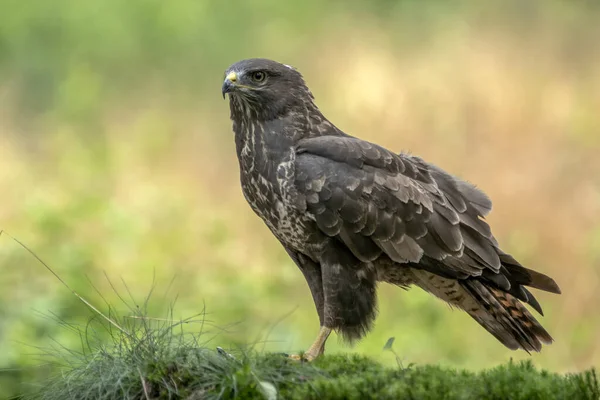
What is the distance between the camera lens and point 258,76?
13.6 ft

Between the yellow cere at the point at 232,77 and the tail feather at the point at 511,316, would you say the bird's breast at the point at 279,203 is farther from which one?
the tail feather at the point at 511,316

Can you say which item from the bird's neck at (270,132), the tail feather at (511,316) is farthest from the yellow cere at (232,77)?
the tail feather at (511,316)

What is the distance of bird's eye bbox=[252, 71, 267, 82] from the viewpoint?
412 cm

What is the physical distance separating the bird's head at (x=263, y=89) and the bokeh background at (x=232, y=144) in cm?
172

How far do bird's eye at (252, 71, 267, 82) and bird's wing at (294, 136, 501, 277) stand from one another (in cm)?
35

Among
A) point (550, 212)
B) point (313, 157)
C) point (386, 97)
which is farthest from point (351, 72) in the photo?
point (313, 157)

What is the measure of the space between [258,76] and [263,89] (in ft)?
0.24

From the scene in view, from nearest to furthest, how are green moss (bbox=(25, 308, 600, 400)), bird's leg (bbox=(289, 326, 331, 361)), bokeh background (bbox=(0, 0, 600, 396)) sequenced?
green moss (bbox=(25, 308, 600, 400))
bird's leg (bbox=(289, 326, 331, 361))
bokeh background (bbox=(0, 0, 600, 396))

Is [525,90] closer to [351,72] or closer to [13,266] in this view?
[351,72]

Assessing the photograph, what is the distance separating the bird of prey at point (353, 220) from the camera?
3.89m

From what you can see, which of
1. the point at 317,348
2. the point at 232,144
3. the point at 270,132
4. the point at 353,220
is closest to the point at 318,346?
the point at 317,348

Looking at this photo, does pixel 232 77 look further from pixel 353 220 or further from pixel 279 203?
pixel 353 220

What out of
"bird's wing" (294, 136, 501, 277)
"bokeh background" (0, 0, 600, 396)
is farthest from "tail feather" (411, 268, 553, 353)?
"bokeh background" (0, 0, 600, 396)

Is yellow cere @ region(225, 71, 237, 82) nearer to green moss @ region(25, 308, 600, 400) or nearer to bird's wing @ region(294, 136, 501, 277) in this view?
bird's wing @ region(294, 136, 501, 277)
